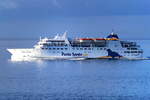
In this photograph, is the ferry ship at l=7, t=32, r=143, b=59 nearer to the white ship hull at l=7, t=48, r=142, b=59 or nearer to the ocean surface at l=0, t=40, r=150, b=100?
the white ship hull at l=7, t=48, r=142, b=59

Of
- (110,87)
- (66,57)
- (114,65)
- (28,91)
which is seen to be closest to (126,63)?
(114,65)

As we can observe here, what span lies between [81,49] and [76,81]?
32.7 metres

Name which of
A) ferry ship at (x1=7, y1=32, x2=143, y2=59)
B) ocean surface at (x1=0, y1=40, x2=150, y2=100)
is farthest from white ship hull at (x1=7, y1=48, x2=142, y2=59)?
ocean surface at (x1=0, y1=40, x2=150, y2=100)

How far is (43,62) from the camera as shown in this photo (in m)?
80.0

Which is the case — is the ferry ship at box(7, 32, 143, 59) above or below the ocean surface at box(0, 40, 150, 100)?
above

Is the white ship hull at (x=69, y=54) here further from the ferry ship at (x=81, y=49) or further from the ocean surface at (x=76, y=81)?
the ocean surface at (x=76, y=81)

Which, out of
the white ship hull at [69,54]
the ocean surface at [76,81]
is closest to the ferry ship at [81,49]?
the white ship hull at [69,54]

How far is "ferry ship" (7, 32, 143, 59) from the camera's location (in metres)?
84.4

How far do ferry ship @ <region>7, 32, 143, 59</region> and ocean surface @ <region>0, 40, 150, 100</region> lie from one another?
627 centimetres

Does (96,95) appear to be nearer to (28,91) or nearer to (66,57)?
(28,91)

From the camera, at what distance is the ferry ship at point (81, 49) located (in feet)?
277

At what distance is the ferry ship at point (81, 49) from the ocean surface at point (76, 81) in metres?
6.27

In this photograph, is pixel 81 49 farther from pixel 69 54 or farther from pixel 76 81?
pixel 76 81

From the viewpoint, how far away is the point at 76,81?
173 feet
